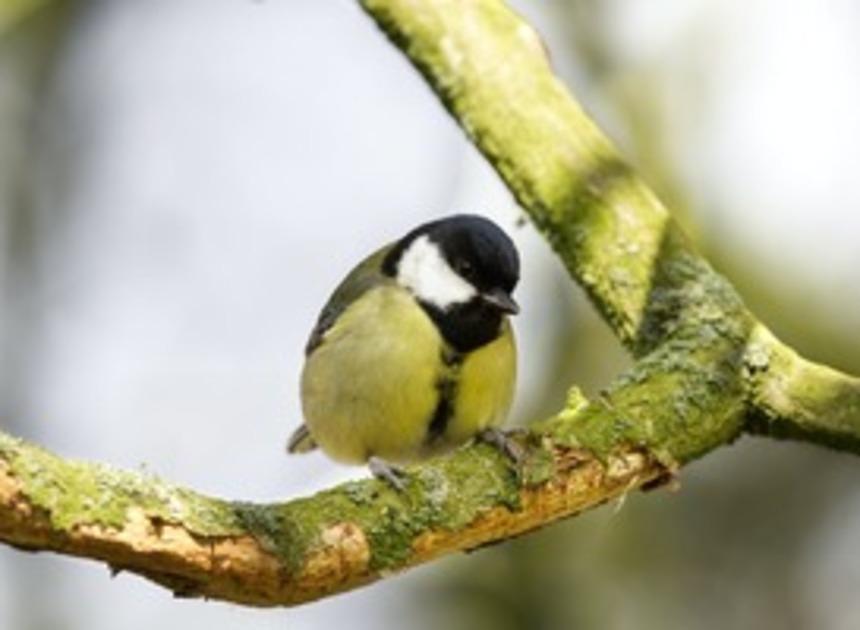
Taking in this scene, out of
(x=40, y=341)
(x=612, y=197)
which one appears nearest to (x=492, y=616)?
(x=40, y=341)

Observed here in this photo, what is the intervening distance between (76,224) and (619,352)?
5.60 ft

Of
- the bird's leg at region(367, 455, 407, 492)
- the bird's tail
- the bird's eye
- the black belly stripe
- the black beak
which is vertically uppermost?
the bird's tail

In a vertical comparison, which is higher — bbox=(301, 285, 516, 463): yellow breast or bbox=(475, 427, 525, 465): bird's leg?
bbox=(301, 285, 516, 463): yellow breast

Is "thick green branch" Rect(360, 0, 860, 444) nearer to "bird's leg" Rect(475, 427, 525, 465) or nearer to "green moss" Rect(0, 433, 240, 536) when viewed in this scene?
"bird's leg" Rect(475, 427, 525, 465)

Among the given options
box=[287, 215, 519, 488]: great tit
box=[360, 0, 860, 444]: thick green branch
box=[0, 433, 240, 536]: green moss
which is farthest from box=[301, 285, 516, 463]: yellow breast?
box=[0, 433, 240, 536]: green moss

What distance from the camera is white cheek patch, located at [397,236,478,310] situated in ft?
9.77

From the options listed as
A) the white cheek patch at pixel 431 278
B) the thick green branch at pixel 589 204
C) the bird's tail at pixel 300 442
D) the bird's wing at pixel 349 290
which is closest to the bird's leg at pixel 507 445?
the thick green branch at pixel 589 204

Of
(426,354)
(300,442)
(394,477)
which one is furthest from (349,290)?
(394,477)

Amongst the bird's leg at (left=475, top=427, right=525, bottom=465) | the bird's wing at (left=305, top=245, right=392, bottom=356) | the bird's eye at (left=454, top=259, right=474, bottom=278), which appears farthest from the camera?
the bird's wing at (left=305, top=245, right=392, bottom=356)

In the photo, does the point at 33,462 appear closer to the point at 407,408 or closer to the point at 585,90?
the point at 407,408

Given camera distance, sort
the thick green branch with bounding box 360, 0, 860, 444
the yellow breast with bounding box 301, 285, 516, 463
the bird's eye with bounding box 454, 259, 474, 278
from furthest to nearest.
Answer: the bird's eye with bounding box 454, 259, 474, 278 < the yellow breast with bounding box 301, 285, 516, 463 < the thick green branch with bounding box 360, 0, 860, 444

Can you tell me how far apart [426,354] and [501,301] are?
175 millimetres

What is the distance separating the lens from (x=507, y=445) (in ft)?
7.28

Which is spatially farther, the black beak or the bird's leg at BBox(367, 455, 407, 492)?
the black beak
